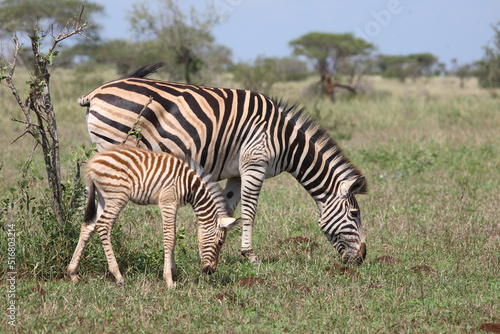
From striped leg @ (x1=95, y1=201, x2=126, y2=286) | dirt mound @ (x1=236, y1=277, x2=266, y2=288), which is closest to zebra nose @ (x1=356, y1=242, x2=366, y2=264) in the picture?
dirt mound @ (x1=236, y1=277, x2=266, y2=288)

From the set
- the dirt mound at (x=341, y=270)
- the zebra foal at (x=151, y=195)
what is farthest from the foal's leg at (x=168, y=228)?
the dirt mound at (x=341, y=270)

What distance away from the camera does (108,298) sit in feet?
14.1

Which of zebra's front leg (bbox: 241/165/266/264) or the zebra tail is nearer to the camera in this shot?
the zebra tail

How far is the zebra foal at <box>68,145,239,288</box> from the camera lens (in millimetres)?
4582

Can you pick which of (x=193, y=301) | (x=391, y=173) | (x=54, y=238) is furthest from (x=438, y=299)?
(x=391, y=173)

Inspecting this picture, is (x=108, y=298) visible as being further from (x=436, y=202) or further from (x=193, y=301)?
(x=436, y=202)

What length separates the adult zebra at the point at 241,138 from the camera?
205 inches

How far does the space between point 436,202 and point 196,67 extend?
1328 cm

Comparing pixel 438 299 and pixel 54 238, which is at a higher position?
pixel 54 238

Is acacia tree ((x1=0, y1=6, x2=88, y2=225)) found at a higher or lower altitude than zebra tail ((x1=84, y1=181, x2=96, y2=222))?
higher

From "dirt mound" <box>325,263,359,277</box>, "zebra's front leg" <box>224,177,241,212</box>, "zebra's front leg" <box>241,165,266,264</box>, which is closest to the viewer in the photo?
"dirt mound" <box>325,263,359,277</box>

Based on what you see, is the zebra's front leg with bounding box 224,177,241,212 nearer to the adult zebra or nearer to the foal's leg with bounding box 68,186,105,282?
the adult zebra

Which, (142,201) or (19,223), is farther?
(19,223)

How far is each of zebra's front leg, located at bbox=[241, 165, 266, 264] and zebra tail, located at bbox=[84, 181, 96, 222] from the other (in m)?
1.64
